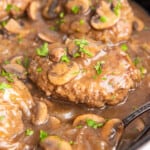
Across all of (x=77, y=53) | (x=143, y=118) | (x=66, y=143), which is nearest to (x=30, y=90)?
(x=77, y=53)

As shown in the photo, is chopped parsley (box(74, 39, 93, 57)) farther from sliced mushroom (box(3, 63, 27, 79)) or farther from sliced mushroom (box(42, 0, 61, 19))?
sliced mushroom (box(42, 0, 61, 19))

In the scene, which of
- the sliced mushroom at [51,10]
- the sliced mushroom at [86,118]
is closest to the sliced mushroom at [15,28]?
the sliced mushroom at [51,10]

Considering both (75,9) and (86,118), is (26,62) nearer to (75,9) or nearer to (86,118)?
(75,9)

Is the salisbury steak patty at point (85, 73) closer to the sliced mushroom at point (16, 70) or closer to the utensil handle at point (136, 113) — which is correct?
the sliced mushroom at point (16, 70)

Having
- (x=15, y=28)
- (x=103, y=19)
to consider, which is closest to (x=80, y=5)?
(x=103, y=19)

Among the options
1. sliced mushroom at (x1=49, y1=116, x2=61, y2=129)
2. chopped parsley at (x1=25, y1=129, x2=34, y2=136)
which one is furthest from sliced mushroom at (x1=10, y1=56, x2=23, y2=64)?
chopped parsley at (x1=25, y1=129, x2=34, y2=136)

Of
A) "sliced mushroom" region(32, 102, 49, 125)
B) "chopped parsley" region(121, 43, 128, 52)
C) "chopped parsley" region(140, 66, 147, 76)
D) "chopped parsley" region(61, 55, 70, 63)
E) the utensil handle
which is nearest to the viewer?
the utensil handle

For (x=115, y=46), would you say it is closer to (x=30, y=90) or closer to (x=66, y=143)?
(x=30, y=90)
